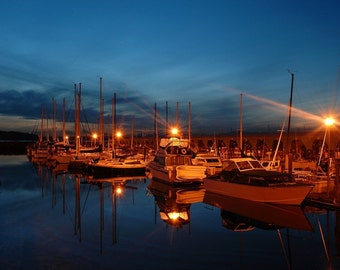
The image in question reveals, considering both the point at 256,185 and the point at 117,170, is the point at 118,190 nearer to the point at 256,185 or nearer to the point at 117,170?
the point at 117,170

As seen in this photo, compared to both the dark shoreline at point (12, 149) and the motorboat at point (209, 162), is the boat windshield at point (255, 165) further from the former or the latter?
the dark shoreline at point (12, 149)

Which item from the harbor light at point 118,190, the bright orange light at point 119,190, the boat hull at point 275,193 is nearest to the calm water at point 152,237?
the boat hull at point 275,193

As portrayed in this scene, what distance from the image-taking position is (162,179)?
97.9 feet

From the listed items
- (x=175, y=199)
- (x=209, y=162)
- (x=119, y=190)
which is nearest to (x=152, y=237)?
(x=175, y=199)

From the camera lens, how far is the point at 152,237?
14203 mm

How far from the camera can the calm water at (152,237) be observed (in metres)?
11.1

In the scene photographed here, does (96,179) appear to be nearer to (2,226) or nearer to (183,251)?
(2,226)

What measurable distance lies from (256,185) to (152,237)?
7.77m

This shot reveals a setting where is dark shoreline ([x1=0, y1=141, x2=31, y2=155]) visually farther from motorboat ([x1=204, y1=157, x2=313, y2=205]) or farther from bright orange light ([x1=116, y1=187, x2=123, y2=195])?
motorboat ([x1=204, y1=157, x2=313, y2=205])

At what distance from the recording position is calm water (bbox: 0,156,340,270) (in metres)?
11.1

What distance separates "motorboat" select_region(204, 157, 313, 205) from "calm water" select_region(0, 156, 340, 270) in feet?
2.66

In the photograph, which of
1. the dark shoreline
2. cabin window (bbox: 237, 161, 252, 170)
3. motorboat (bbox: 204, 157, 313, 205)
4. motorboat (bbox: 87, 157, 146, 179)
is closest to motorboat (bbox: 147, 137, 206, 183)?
motorboat (bbox: 204, 157, 313, 205)

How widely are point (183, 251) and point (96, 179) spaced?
24156 mm

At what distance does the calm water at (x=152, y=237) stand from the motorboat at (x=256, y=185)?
811 millimetres
